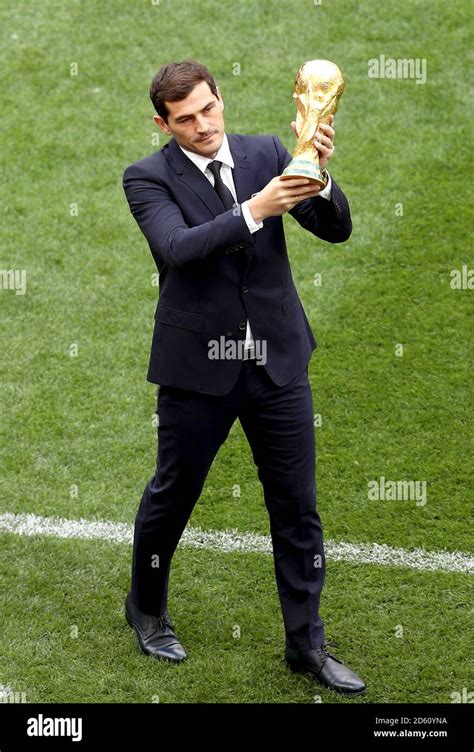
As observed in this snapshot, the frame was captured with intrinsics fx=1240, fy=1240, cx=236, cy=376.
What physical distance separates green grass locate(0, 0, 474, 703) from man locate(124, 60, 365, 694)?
61 centimetres

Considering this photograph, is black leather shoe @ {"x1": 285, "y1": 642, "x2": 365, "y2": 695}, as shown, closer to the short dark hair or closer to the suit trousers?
the suit trousers

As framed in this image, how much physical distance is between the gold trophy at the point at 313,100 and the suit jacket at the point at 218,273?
11.5 inches

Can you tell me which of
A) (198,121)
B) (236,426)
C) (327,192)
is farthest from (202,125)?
(236,426)

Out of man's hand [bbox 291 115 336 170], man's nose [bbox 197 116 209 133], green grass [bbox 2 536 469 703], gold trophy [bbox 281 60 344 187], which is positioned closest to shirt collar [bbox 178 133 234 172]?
man's nose [bbox 197 116 209 133]

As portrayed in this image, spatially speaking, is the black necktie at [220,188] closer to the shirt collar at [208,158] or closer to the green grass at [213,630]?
the shirt collar at [208,158]

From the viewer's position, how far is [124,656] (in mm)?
5637

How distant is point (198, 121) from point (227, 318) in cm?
77

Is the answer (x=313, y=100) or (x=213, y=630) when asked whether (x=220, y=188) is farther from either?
(x=213, y=630)

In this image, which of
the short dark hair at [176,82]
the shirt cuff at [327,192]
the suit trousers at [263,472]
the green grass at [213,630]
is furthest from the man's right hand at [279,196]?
the green grass at [213,630]

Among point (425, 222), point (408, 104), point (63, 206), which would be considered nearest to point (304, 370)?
point (425, 222)

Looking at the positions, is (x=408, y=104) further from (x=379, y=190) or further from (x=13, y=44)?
(x=13, y=44)

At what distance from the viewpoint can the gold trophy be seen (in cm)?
452

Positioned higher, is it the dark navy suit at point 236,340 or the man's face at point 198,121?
the man's face at point 198,121

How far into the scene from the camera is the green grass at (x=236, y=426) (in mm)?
5699
